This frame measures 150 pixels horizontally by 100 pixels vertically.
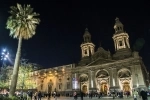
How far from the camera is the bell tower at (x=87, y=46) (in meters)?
69.4

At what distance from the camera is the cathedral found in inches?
2021

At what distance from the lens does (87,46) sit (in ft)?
230

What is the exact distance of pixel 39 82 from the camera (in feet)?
244

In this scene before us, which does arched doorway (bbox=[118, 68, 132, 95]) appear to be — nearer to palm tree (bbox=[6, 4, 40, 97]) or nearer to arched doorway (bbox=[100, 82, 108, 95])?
arched doorway (bbox=[100, 82, 108, 95])

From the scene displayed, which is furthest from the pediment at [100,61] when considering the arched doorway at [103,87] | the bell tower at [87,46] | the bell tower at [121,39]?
the bell tower at [87,46]

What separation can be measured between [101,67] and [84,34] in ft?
71.8

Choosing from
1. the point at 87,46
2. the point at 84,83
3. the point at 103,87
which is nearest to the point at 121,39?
the point at 87,46

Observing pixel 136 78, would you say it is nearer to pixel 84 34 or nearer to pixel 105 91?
pixel 105 91

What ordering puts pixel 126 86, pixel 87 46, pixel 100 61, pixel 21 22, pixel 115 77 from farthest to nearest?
Result: pixel 87 46, pixel 100 61, pixel 115 77, pixel 126 86, pixel 21 22

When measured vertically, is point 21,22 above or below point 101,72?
above

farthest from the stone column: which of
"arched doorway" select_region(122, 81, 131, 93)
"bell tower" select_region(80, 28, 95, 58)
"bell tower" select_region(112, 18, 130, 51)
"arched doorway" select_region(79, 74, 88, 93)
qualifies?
"bell tower" select_region(80, 28, 95, 58)

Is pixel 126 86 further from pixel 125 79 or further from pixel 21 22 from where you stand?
pixel 21 22

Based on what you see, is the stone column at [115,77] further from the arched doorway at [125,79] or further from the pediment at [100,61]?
the pediment at [100,61]

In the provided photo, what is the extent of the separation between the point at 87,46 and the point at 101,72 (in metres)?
16.2
